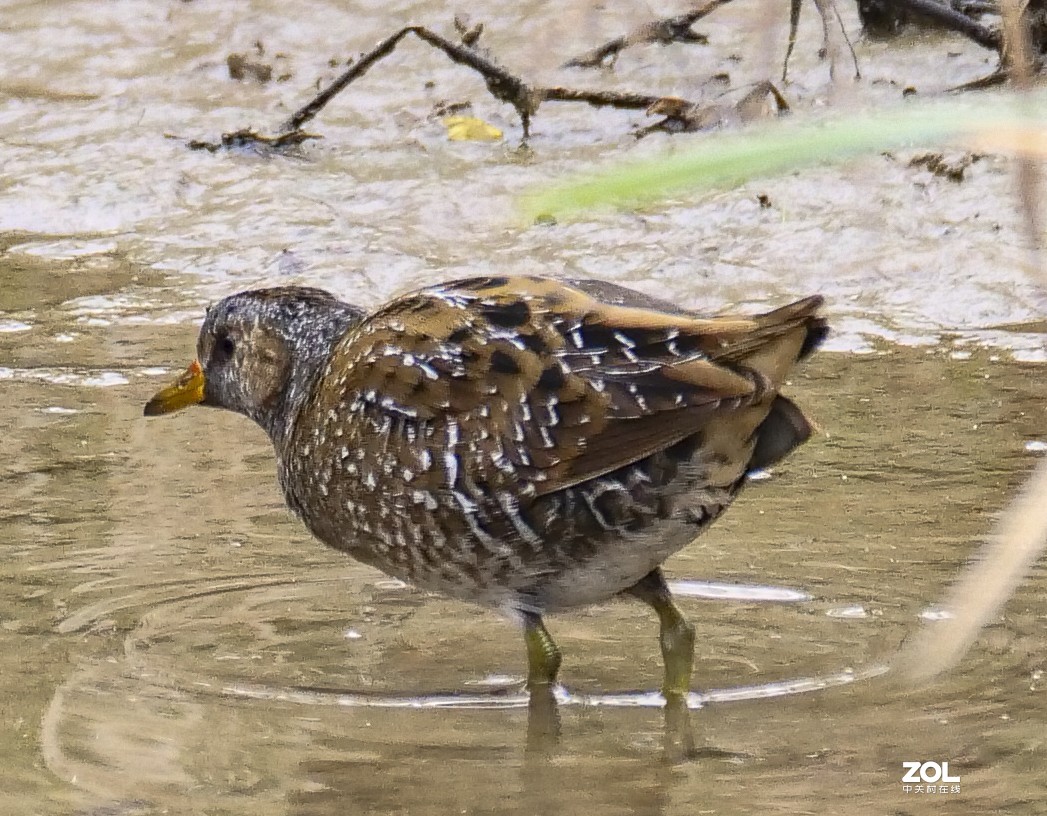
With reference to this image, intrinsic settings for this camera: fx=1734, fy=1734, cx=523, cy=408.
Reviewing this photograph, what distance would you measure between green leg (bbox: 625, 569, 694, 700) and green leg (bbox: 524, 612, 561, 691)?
0.23 meters

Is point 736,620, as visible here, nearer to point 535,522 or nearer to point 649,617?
point 649,617

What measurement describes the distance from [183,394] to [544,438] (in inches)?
59.8

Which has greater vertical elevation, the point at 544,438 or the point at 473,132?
the point at 544,438

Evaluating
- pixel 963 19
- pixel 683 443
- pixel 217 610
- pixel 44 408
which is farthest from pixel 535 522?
pixel 963 19

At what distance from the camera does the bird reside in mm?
3420

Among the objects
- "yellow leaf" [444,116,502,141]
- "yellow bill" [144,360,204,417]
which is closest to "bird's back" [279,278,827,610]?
"yellow bill" [144,360,204,417]

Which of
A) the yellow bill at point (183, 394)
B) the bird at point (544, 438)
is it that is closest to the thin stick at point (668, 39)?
the yellow bill at point (183, 394)

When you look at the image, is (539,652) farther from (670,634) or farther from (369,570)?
(369,570)

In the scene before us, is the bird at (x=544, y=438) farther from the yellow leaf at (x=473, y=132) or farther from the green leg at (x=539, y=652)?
the yellow leaf at (x=473, y=132)

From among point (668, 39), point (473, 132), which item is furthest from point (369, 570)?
point (473, 132)

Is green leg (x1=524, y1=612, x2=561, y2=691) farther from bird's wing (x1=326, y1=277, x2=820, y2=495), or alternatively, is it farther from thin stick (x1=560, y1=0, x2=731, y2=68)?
thin stick (x1=560, y1=0, x2=731, y2=68)

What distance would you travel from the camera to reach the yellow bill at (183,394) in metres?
4.64

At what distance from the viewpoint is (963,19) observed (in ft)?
23.7

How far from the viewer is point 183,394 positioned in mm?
4664
